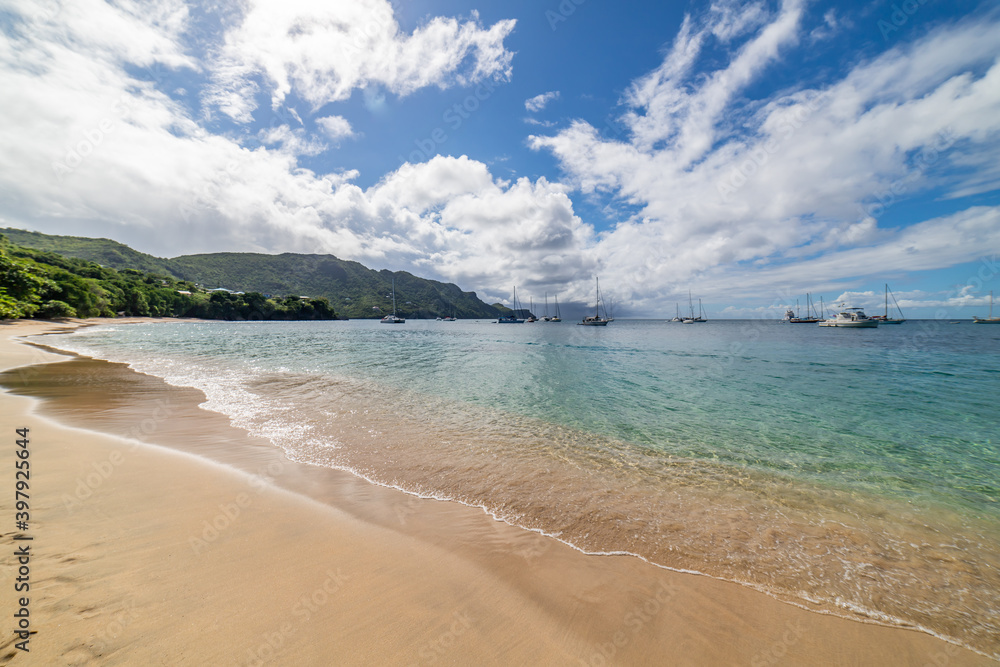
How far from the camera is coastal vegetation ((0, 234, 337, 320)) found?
785 inches

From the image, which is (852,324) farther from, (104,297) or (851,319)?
(104,297)

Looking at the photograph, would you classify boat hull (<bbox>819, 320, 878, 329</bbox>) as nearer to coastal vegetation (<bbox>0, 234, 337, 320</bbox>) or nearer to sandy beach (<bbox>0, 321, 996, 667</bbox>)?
sandy beach (<bbox>0, 321, 996, 667</bbox>)

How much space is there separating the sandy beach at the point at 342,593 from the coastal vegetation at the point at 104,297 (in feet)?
24.1

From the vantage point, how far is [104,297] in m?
82.7

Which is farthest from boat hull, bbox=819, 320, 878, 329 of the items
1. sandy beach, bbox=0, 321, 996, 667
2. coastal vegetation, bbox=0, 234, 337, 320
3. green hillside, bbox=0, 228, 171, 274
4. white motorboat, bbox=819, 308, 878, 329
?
green hillside, bbox=0, 228, 171, 274

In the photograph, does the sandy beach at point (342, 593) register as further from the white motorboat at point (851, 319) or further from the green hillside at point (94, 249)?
the green hillside at point (94, 249)

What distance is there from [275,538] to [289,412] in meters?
8.20

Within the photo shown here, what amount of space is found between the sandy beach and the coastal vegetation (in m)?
7.35

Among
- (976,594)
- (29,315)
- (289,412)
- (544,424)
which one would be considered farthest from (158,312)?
(976,594)

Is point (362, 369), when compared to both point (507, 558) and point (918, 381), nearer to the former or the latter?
point (507, 558)

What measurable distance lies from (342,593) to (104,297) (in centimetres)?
12385

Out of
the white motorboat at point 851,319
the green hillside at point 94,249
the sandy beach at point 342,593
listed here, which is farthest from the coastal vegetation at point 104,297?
the white motorboat at point 851,319

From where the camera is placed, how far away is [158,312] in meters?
111

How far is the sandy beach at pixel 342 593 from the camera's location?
3113 mm
